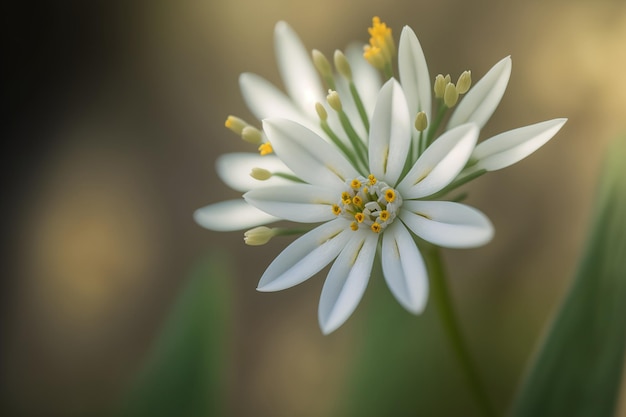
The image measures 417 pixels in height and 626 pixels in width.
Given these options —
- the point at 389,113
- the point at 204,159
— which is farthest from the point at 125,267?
the point at 389,113

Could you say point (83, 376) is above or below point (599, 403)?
above

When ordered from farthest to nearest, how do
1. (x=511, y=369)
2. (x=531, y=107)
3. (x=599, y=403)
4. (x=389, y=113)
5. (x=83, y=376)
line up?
(x=83, y=376), (x=531, y=107), (x=511, y=369), (x=599, y=403), (x=389, y=113)

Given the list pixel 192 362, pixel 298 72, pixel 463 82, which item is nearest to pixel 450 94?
pixel 463 82

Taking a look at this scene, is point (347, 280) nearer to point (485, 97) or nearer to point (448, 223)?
point (448, 223)

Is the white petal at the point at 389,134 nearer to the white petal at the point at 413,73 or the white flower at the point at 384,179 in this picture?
the white flower at the point at 384,179

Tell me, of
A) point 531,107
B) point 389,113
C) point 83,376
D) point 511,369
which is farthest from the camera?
point 83,376

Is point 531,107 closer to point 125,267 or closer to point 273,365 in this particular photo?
point 273,365

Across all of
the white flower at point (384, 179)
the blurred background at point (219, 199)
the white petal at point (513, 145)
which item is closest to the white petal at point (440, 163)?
the white flower at point (384, 179)
